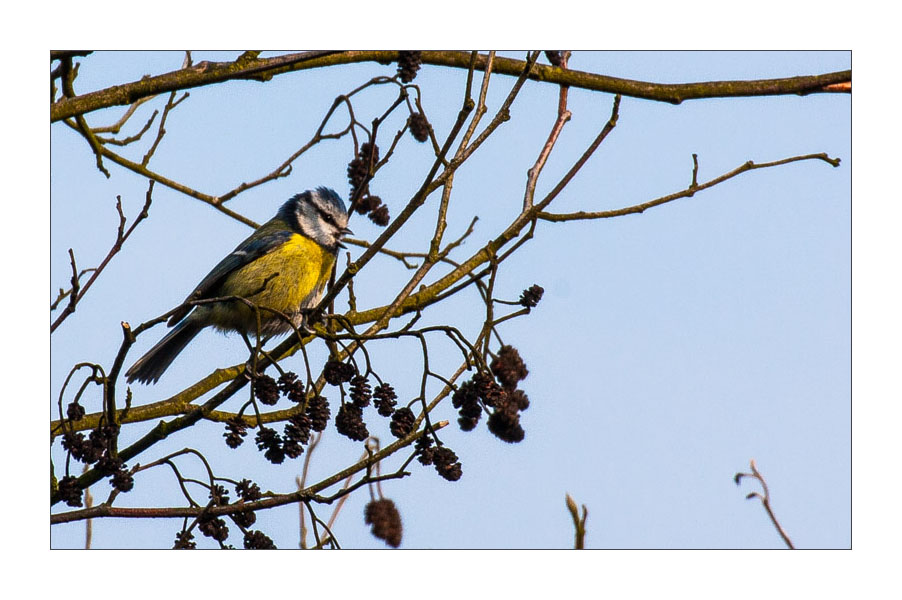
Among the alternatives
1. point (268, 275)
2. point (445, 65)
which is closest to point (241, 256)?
point (268, 275)

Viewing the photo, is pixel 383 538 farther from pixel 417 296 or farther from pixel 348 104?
pixel 348 104

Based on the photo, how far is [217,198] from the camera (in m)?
3.34

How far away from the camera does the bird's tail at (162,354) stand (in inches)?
148

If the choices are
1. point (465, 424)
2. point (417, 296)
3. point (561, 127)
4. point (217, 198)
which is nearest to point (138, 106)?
point (217, 198)

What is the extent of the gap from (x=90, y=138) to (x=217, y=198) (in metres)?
0.54

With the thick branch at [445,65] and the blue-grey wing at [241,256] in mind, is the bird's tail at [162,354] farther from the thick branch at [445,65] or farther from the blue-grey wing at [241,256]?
the thick branch at [445,65]

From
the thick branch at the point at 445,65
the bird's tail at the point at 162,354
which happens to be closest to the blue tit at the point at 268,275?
the bird's tail at the point at 162,354

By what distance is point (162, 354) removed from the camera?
151 inches

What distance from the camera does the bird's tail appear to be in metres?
3.77

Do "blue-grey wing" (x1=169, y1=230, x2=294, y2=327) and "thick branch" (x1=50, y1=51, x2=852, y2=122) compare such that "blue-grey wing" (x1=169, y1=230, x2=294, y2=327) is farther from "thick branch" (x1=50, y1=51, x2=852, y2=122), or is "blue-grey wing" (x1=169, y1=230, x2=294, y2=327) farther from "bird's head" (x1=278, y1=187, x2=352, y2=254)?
"thick branch" (x1=50, y1=51, x2=852, y2=122)

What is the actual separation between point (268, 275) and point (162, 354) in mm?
559

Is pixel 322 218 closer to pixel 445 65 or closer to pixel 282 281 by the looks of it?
pixel 282 281

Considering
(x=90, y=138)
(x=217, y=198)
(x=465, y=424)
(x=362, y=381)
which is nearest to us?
(x=465, y=424)

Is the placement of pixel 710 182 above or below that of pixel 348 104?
below
